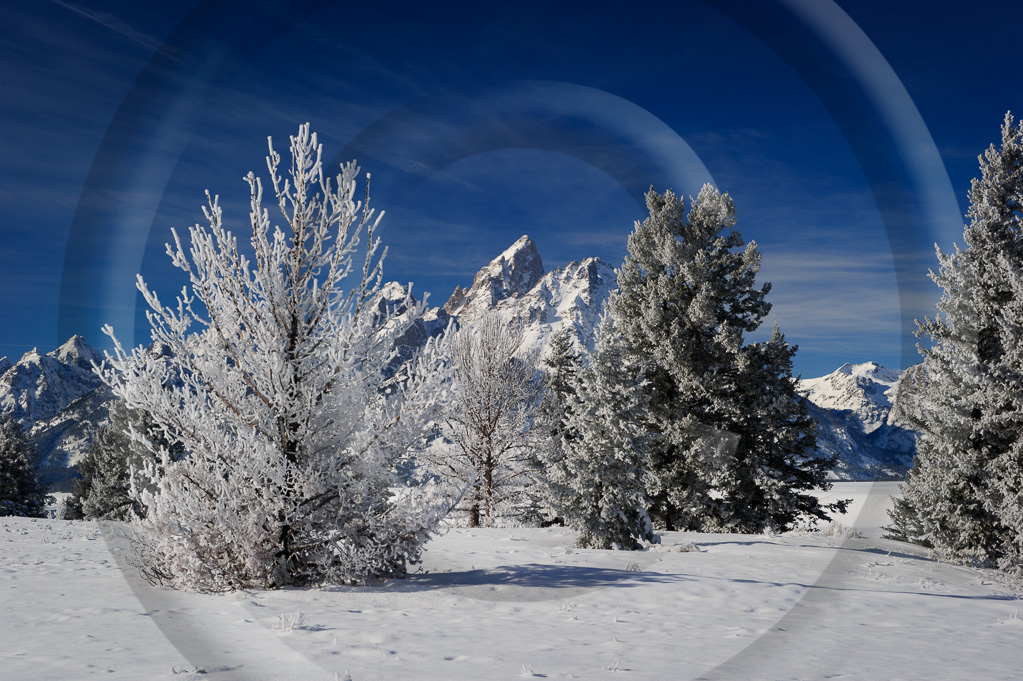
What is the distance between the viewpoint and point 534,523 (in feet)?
71.2

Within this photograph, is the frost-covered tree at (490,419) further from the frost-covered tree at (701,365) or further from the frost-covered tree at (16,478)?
the frost-covered tree at (16,478)

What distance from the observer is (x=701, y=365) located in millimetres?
18875

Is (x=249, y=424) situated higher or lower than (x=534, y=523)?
higher

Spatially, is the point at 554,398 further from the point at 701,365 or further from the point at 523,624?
the point at 523,624

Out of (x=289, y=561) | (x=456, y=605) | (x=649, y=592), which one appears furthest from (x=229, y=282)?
(x=649, y=592)

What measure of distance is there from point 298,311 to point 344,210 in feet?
4.79

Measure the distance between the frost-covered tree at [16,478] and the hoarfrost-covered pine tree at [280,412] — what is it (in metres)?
33.0

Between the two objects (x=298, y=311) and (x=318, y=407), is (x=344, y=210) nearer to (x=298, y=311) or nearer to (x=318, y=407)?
(x=298, y=311)

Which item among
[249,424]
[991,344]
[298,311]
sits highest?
[991,344]

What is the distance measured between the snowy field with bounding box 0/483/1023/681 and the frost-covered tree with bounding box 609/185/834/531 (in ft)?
24.8

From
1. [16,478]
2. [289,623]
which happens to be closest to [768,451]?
[289,623]

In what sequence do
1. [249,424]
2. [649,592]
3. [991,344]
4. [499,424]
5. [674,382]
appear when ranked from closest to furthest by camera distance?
[249,424], [649,592], [991,344], [674,382], [499,424]

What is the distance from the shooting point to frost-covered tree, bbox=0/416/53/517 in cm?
3152

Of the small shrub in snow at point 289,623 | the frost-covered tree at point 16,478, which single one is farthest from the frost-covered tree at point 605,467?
the frost-covered tree at point 16,478
